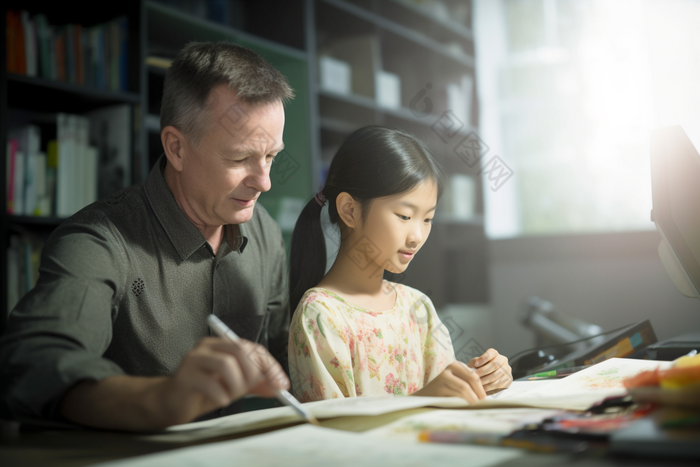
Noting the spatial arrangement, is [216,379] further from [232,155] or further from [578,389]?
[232,155]

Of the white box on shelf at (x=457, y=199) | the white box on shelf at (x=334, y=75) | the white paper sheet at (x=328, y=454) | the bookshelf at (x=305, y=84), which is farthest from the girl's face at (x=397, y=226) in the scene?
the white box on shelf at (x=457, y=199)

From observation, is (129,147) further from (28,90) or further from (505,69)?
(505,69)

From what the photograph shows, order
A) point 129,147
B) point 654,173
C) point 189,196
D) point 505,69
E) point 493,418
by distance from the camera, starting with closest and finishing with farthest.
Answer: point 493,418 < point 654,173 < point 189,196 < point 129,147 < point 505,69

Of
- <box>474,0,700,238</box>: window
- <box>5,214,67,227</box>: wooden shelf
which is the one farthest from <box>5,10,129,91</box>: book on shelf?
<box>474,0,700,238</box>: window

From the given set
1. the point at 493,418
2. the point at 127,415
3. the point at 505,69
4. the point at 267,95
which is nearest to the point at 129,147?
the point at 267,95

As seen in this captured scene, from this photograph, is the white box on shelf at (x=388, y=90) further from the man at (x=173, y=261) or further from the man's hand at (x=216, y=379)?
the man's hand at (x=216, y=379)

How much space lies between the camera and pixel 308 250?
1.15 meters

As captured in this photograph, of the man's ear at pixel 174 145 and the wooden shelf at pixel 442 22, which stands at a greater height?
the wooden shelf at pixel 442 22

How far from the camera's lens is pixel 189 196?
3.64 ft

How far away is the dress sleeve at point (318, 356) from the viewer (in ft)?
2.94

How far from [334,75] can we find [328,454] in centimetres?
252

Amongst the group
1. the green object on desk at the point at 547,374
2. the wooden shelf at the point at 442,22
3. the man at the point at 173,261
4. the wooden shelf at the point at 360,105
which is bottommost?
the green object on desk at the point at 547,374

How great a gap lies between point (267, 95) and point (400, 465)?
2.47 ft

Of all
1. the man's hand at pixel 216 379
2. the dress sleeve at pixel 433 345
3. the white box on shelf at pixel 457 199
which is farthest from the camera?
the white box on shelf at pixel 457 199
